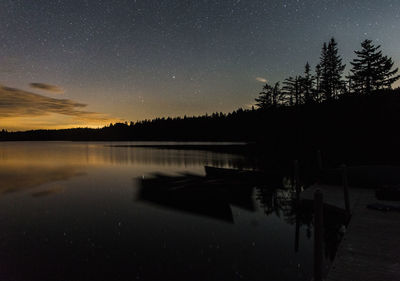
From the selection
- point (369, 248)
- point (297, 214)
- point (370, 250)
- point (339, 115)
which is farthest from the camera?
point (339, 115)

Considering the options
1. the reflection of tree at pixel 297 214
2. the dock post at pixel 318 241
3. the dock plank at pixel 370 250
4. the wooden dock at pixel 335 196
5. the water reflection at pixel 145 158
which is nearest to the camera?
the dock plank at pixel 370 250

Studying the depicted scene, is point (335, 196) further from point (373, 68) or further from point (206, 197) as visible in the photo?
point (373, 68)

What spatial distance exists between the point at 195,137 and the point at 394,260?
630 feet

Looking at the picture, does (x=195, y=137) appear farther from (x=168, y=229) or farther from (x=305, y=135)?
(x=168, y=229)

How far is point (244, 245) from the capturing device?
12.6 m

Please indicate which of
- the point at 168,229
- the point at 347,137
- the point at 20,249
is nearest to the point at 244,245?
the point at 168,229

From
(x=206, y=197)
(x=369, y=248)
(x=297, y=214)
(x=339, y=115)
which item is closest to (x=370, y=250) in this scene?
(x=369, y=248)

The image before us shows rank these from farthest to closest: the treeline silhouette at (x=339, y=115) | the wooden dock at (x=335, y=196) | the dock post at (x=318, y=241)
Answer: the treeline silhouette at (x=339, y=115), the wooden dock at (x=335, y=196), the dock post at (x=318, y=241)

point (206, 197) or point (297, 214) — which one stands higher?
point (206, 197)

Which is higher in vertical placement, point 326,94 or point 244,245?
point 326,94

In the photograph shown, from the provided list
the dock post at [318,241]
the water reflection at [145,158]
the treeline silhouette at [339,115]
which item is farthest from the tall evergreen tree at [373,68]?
the dock post at [318,241]

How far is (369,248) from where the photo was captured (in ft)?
28.8

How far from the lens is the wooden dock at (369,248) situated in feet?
23.7

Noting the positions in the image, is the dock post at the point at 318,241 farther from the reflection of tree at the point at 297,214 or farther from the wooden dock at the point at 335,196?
the wooden dock at the point at 335,196
